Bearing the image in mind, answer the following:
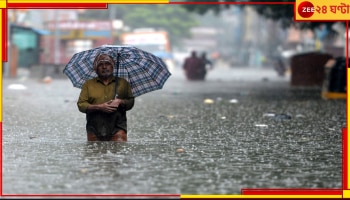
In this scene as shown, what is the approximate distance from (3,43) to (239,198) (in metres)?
2.66

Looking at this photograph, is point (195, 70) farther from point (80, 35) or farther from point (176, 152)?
point (176, 152)

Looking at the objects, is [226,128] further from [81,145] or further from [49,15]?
[49,15]

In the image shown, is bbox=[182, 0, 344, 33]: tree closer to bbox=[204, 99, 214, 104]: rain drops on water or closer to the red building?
bbox=[204, 99, 214, 104]: rain drops on water

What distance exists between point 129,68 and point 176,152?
1535 mm

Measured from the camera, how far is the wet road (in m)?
9.47

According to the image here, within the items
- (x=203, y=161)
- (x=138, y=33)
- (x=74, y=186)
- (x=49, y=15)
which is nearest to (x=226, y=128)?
(x=203, y=161)

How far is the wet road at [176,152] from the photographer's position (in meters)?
9.47

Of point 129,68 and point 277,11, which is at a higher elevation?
point 277,11

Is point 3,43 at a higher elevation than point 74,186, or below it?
higher

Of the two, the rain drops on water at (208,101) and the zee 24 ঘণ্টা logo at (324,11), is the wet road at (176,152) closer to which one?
the zee 24 ঘণ্টা logo at (324,11)

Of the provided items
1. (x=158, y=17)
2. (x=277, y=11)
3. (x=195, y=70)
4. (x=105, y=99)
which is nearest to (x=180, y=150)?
(x=105, y=99)

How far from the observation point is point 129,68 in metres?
13.4

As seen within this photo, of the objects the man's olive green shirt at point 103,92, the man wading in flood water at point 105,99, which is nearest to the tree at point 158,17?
the man wading in flood water at point 105,99

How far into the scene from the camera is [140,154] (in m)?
12.0
